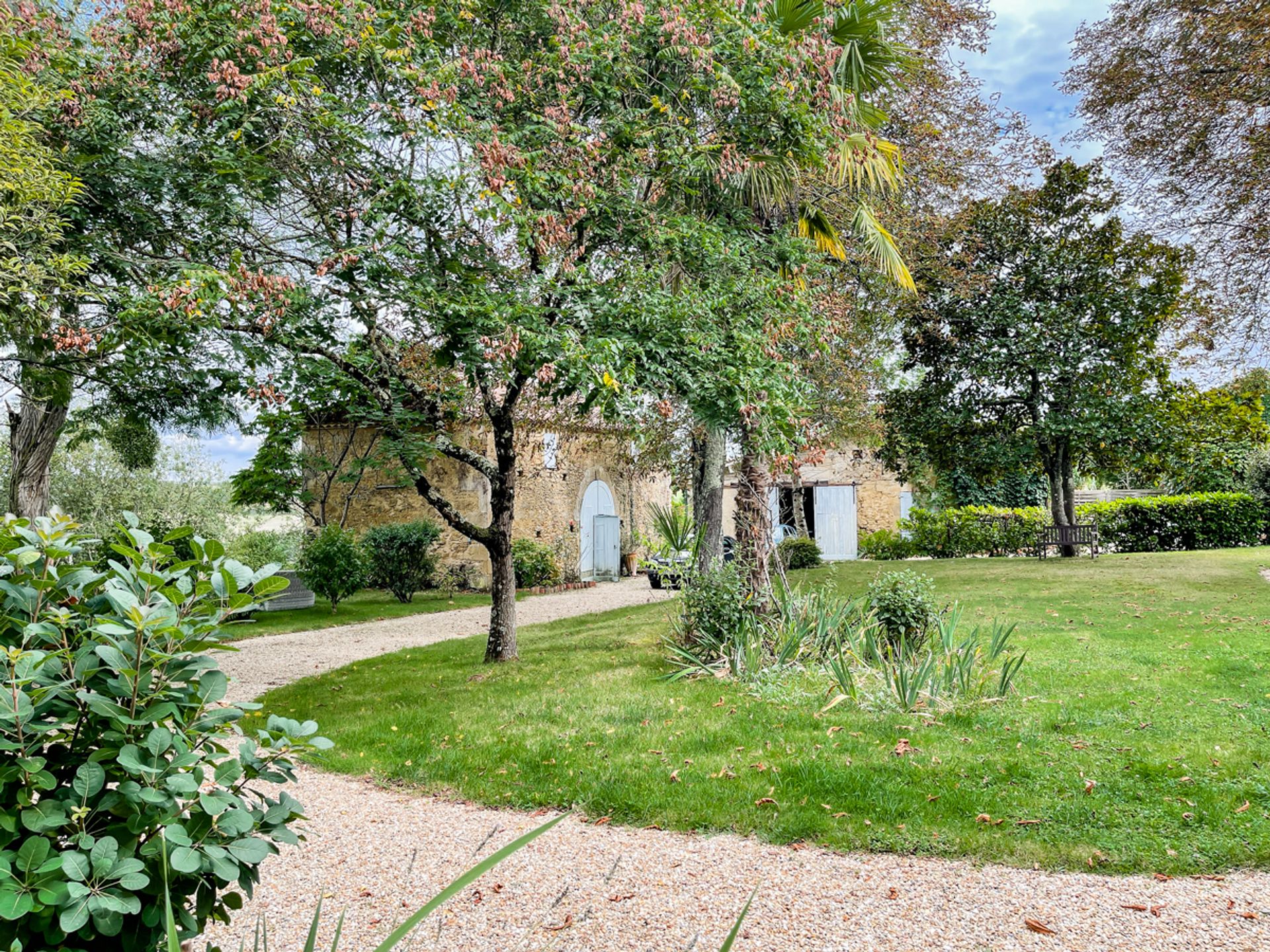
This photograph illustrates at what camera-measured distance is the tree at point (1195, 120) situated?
28.9 feet

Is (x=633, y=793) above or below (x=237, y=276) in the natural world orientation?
below

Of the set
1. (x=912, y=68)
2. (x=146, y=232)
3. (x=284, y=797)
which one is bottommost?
(x=284, y=797)

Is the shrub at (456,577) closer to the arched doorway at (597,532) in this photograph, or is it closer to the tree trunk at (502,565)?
the arched doorway at (597,532)

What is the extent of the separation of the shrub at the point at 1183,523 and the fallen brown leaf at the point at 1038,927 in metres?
16.7

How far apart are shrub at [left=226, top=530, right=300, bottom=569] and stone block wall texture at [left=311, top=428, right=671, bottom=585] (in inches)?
67.6

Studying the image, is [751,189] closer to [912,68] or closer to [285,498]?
[912,68]

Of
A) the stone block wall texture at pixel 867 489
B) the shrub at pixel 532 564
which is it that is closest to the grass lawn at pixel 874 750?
the shrub at pixel 532 564

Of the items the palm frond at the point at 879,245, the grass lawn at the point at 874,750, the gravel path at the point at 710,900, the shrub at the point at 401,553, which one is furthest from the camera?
the shrub at the point at 401,553

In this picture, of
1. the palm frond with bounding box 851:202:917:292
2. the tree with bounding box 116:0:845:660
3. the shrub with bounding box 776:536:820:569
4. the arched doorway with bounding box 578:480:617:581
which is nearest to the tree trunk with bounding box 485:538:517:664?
the tree with bounding box 116:0:845:660

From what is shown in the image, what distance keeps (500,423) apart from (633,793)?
4.49 m

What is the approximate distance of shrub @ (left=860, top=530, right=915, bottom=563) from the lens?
2008 centimetres

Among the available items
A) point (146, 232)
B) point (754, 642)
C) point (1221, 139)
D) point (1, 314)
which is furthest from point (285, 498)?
point (1221, 139)

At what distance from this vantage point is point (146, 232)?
6.71 m

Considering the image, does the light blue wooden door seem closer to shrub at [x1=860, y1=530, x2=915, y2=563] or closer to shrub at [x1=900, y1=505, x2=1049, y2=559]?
shrub at [x1=860, y1=530, x2=915, y2=563]
